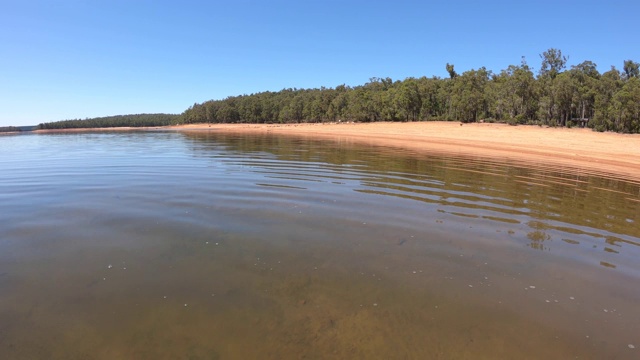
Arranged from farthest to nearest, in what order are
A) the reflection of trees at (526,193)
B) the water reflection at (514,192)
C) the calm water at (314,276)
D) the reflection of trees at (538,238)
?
the reflection of trees at (526,193), the water reflection at (514,192), the reflection of trees at (538,238), the calm water at (314,276)

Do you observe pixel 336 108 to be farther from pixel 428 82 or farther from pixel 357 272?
pixel 357 272

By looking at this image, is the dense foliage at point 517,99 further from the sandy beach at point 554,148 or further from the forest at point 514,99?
the sandy beach at point 554,148

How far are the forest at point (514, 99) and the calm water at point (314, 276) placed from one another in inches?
1715

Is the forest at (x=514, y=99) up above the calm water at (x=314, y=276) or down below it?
above

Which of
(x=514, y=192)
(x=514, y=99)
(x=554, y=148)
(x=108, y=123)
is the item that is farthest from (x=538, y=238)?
(x=108, y=123)

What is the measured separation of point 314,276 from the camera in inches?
202

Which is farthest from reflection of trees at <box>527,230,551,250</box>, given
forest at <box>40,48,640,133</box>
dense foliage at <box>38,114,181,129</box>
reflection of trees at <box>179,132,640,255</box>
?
dense foliage at <box>38,114,181,129</box>

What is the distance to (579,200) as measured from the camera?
428 inches

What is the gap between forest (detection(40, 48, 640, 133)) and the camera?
4372 cm

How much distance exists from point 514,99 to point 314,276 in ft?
200

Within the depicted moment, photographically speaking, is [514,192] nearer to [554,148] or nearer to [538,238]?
[538,238]

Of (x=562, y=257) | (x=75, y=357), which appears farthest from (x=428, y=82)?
(x=75, y=357)

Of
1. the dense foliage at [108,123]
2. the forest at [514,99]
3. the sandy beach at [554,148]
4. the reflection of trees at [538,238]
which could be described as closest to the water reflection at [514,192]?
the reflection of trees at [538,238]

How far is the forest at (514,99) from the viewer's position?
1721 inches
